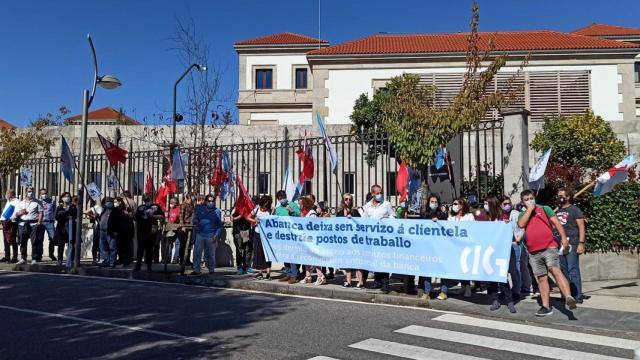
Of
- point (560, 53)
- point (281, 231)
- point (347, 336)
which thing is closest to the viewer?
point (347, 336)

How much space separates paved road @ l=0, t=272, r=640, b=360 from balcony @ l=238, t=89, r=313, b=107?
Result: 133ft

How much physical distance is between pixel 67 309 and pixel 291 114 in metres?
41.5

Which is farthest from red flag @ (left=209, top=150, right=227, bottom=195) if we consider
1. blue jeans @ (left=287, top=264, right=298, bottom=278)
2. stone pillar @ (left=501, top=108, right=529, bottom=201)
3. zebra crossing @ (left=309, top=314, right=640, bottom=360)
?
zebra crossing @ (left=309, top=314, right=640, bottom=360)

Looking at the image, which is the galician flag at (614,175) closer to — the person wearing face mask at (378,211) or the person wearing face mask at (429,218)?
the person wearing face mask at (429,218)

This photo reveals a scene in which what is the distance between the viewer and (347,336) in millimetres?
6727

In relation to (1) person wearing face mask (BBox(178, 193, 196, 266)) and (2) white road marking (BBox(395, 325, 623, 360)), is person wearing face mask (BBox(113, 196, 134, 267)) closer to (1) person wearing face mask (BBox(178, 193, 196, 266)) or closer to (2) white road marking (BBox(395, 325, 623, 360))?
(1) person wearing face mask (BBox(178, 193, 196, 266))

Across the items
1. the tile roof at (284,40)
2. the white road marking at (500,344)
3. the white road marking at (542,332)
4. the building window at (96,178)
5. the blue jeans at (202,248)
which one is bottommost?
the white road marking at (542,332)

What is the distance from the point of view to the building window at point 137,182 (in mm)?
17183

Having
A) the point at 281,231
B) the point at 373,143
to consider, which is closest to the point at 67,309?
the point at 281,231

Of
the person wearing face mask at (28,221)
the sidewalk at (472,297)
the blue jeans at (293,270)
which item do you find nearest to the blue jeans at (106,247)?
the sidewalk at (472,297)

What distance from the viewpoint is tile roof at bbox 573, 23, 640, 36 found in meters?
49.2

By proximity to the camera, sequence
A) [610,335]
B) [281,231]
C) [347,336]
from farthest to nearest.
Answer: [281,231] → [610,335] → [347,336]

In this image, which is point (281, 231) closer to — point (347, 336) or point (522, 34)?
point (347, 336)

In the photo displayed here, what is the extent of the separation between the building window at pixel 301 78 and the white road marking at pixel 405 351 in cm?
4474
